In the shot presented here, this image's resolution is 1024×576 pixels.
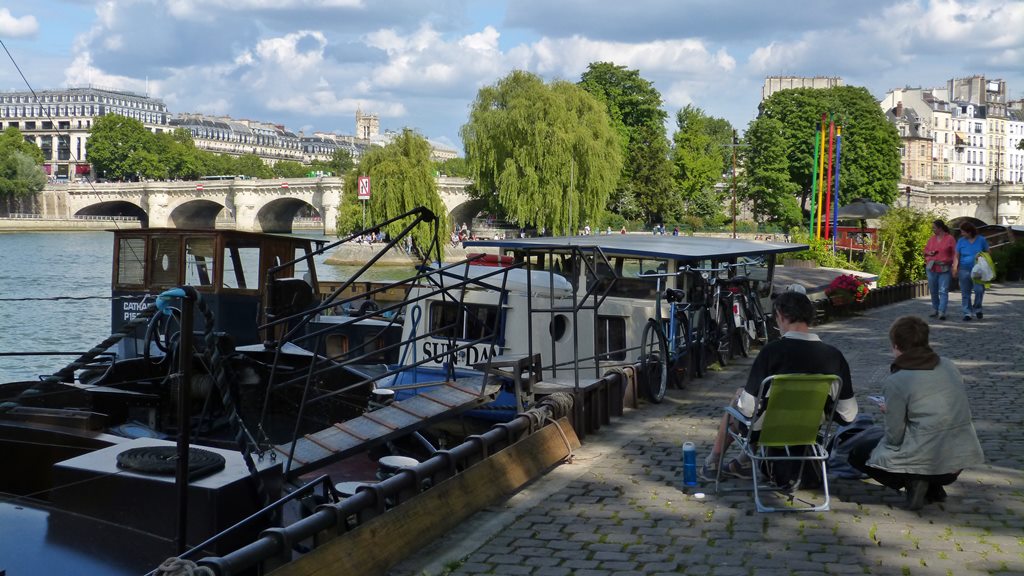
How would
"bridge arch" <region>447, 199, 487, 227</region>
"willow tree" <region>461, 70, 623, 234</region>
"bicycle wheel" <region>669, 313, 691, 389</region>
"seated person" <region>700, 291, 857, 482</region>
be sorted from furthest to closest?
"bridge arch" <region>447, 199, 487, 227</region>, "willow tree" <region>461, 70, 623, 234</region>, "bicycle wheel" <region>669, 313, 691, 389</region>, "seated person" <region>700, 291, 857, 482</region>

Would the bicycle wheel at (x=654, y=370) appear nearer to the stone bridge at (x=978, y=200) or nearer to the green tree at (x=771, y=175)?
the green tree at (x=771, y=175)

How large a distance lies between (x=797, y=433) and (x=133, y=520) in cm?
334

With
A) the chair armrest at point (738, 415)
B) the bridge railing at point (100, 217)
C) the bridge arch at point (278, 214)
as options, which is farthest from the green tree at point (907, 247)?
the bridge railing at point (100, 217)

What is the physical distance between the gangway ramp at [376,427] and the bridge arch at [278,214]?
78619 mm

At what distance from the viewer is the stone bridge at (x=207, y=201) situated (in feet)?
278

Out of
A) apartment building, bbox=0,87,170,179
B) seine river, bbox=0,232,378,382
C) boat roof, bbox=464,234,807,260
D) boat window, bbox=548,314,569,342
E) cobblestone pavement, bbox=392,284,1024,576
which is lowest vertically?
seine river, bbox=0,232,378,382

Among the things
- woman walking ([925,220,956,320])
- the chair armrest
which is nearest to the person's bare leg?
the chair armrest

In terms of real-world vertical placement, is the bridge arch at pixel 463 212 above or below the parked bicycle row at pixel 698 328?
above

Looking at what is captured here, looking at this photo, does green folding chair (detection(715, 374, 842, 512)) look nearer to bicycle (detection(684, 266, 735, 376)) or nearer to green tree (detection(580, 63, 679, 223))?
bicycle (detection(684, 266, 735, 376))

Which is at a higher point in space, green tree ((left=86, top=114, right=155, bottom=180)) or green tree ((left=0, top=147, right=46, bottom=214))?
green tree ((left=86, top=114, right=155, bottom=180))

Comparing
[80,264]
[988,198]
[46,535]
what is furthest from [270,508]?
[988,198]

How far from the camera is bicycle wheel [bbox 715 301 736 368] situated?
12.4 m

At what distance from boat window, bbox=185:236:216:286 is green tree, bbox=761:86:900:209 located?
196ft

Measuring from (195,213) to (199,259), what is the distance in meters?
88.2
